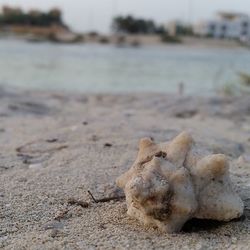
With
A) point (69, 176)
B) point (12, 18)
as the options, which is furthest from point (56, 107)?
point (12, 18)

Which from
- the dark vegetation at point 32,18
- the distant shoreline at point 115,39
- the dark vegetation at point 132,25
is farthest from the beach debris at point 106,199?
the dark vegetation at point 32,18

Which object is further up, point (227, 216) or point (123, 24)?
point (227, 216)

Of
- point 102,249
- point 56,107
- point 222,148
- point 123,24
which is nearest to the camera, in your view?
point 102,249

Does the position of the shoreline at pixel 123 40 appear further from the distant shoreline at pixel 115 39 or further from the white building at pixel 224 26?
the white building at pixel 224 26

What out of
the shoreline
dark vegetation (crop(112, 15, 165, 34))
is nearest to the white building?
dark vegetation (crop(112, 15, 165, 34))

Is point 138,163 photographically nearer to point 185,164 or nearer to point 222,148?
point 185,164

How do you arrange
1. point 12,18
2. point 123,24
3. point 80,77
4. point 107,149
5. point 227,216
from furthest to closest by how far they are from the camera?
point 12,18 < point 123,24 < point 80,77 < point 107,149 < point 227,216

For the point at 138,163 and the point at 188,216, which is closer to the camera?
the point at 188,216
